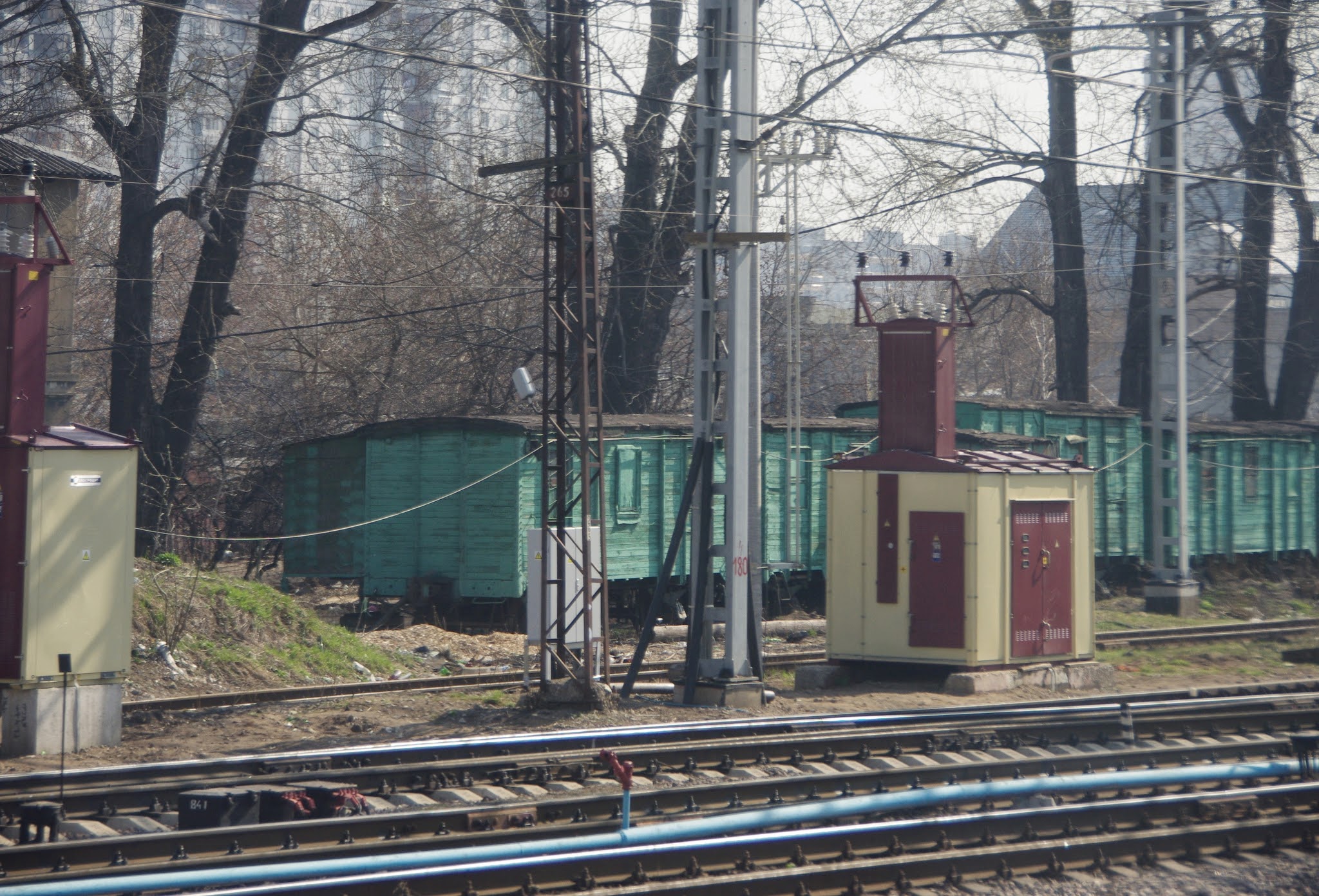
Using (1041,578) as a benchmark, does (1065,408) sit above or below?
above

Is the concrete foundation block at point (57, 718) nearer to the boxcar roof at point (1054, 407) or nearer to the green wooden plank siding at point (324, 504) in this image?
the green wooden plank siding at point (324, 504)

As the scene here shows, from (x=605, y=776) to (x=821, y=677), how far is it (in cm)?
613

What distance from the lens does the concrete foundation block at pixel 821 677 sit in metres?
16.0

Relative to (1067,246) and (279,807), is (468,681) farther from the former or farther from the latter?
(1067,246)

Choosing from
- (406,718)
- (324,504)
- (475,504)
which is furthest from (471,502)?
(406,718)

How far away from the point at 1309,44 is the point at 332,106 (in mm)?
22508

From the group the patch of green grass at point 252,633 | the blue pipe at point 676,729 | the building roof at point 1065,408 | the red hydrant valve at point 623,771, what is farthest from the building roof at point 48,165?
the red hydrant valve at point 623,771

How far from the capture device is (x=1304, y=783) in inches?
387

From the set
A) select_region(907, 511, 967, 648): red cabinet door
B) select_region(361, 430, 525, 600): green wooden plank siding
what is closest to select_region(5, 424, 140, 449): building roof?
select_region(907, 511, 967, 648): red cabinet door

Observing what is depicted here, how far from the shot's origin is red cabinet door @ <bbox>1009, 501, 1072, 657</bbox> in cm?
1559

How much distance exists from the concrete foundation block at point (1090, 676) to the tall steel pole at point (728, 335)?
4236 mm

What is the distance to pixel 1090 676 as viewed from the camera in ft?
53.4

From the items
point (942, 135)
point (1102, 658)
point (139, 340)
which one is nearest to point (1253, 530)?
point (942, 135)

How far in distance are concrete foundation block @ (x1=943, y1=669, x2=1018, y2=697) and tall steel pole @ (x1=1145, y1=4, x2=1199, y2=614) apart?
8921mm
